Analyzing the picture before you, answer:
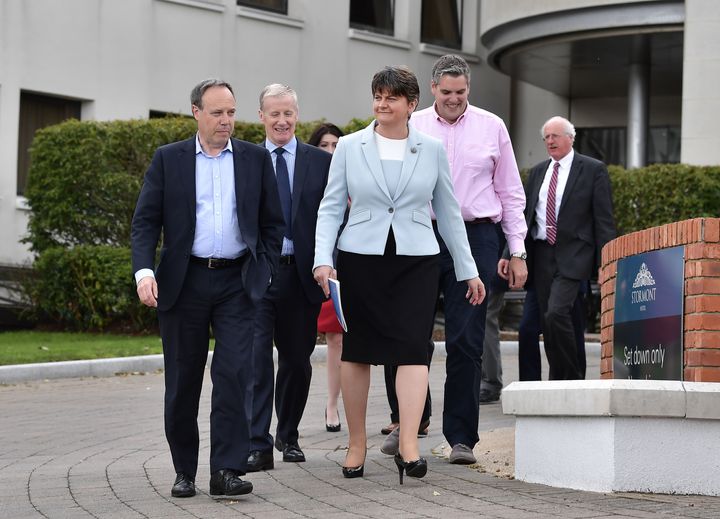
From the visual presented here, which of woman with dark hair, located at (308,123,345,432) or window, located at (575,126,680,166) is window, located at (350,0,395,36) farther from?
woman with dark hair, located at (308,123,345,432)

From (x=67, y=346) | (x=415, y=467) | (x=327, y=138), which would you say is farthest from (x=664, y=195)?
(x=415, y=467)

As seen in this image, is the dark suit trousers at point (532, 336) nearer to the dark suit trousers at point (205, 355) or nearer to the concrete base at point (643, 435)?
the concrete base at point (643, 435)

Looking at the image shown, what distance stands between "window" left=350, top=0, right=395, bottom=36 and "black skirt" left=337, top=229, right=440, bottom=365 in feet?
64.5

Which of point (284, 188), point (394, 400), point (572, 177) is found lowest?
point (394, 400)

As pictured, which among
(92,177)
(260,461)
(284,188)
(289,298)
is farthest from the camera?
(92,177)

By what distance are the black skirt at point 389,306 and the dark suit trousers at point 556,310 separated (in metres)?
3.45

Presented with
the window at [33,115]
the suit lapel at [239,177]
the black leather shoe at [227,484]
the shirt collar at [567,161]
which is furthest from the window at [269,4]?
the black leather shoe at [227,484]

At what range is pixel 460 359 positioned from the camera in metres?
7.94

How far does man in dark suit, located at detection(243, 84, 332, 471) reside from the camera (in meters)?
7.86

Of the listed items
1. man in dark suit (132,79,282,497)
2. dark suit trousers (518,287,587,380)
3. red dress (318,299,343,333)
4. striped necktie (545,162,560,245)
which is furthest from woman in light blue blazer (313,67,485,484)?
dark suit trousers (518,287,587,380)

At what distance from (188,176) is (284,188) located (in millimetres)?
1189

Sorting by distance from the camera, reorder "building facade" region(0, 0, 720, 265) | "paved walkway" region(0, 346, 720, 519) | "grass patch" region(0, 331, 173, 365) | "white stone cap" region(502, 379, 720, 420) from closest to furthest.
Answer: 1. "paved walkway" region(0, 346, 720, 519)
2. "white stone cap" region(502, 379, 720, 420)
3. "grass patch" region(0, 331, 173, 365)
4. "building facade" region(0, 0, 720, 265)

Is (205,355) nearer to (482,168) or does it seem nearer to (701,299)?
(482,168)

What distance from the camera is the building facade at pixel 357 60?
21.5 m
